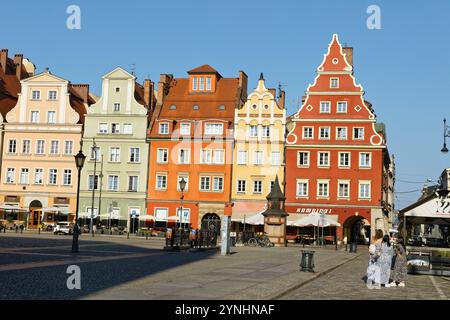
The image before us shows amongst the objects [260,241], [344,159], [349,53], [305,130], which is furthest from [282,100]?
[260,241]

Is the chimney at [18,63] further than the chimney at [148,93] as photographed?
Yes

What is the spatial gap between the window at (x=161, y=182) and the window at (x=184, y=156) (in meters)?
2.26

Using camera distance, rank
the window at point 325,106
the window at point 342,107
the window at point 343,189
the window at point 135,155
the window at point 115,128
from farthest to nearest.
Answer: the window at point 115,128 → the window at point 135,155 → the window at point 325,106 → the window at point 342,107 → the window at point 343,189

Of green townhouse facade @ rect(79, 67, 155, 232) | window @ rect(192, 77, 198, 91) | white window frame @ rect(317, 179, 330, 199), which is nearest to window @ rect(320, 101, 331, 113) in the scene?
white window frame @ rect(317, 179, 330, 199)

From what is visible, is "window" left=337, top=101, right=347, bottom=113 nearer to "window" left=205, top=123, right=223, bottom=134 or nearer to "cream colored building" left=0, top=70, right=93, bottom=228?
"window" left=205, top=123, right=223, bottom=134

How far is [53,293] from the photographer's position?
42.2 feet

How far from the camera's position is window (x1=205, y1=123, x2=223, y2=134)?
2488 inches

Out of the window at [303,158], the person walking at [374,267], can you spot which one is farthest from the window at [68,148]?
the person walking at [374,267]

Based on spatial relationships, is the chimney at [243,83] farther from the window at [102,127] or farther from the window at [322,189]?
the window at [102,127]

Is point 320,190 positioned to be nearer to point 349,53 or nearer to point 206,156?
point 206,156

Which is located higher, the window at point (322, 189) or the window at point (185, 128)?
the window at point (185, 128)

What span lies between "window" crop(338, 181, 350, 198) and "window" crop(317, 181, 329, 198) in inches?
47.0

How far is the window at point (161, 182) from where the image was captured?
63.8m
